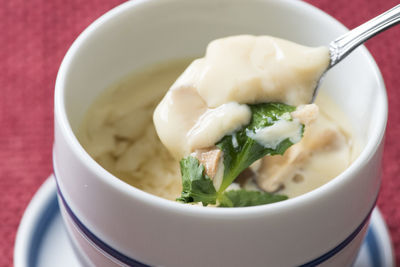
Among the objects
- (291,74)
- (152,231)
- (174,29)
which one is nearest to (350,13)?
(174,29)

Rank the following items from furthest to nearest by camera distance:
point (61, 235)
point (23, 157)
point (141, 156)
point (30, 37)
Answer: point (30, 37) → point (23, 157) → point (61, 235) → point (141, 156)

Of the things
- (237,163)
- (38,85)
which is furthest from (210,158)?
(38,85)

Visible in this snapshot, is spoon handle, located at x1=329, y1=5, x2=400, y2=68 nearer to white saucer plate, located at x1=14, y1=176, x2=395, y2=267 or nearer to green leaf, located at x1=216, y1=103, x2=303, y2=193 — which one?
green leaf, located at x1=216, y1=103, x2=303, y2=193

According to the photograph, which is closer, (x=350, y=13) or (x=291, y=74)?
(x=291, y=74)

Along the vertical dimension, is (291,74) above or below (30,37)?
above

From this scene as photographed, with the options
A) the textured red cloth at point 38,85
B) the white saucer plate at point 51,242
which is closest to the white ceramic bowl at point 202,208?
the white saucer plate at point 51,242

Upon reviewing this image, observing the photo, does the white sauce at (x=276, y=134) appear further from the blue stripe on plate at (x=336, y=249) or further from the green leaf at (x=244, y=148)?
the blue stripe on plate at (x=336, y=249)

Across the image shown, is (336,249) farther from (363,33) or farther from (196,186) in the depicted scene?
(363,33)

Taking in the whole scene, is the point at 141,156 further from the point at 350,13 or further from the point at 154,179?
the point at 350,13
